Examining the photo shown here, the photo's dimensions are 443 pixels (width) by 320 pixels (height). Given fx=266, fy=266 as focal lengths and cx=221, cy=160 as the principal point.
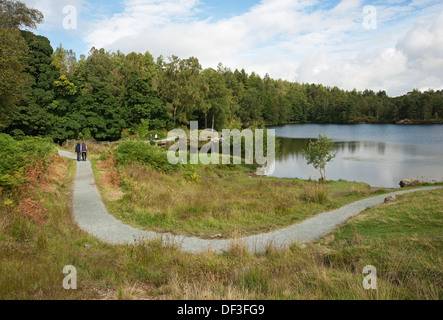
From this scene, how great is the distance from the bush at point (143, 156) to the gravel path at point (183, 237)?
450 cm

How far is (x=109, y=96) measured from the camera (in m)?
40.8

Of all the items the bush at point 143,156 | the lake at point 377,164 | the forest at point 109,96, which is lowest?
the lake at point 377,164

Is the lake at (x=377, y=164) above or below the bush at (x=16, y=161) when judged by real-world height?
below

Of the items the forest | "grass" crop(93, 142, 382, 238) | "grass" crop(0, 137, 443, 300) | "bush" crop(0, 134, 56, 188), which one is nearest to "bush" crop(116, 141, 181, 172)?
"grass" crop(93, 142, 382, 238)

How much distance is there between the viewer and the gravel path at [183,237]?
8.02m

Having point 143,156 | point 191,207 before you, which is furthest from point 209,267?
point 143,156

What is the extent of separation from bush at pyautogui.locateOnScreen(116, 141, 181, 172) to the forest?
7885mm

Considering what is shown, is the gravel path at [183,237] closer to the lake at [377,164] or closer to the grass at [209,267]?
the grass at [209,267]

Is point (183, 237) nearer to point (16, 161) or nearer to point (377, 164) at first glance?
point (16, 161)

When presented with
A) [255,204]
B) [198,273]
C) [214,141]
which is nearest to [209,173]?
[255,204]

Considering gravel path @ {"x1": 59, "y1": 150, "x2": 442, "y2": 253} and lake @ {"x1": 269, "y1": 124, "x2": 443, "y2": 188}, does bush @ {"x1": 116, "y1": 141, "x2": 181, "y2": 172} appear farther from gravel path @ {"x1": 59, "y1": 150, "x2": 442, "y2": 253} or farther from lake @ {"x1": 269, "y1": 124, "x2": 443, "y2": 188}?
lake @ {"x1": 269, "y1": 124, "x2": 443, "y2": 188}

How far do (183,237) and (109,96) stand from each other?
37926 mm

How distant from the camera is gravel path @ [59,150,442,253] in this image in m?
8.02

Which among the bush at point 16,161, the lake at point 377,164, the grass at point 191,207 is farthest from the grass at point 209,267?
the lake at point 377,164
